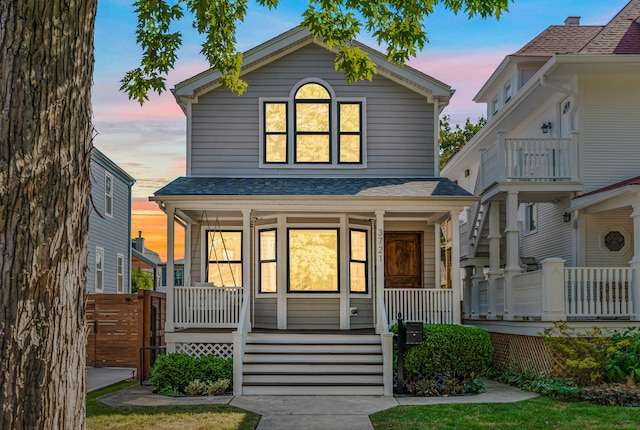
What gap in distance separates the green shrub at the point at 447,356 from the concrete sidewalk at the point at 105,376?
5.63 meters

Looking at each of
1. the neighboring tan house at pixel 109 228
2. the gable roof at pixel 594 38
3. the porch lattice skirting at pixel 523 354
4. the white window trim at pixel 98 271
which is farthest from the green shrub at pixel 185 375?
the white window trim at pixel 98 271

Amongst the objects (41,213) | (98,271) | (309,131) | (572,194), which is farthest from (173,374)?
(98,271)

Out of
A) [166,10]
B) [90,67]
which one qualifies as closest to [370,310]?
[166,10]

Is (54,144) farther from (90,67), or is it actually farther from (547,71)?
(547,71)

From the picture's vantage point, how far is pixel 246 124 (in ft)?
56.5

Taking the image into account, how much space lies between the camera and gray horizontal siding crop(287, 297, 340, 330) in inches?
659

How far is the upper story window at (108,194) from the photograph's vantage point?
27.0 m

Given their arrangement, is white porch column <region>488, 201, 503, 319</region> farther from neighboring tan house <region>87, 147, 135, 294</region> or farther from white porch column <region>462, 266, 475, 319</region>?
neighboring tan house <region>87, 147, 135, 294</region>

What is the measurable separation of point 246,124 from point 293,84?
137 centimetres

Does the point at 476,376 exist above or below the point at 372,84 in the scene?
below

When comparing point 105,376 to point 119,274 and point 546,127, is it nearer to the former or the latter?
point 546,127

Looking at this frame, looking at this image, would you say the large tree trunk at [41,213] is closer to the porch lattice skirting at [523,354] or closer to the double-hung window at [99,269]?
the porch lattice skirting at [523,354]

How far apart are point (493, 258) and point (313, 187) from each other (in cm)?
422

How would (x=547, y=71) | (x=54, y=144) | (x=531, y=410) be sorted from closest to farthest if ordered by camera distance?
(x=54, y=144) < (x=531, y=410) < (x=547, y=71)
